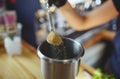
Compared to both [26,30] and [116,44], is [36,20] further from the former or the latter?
[116,44]

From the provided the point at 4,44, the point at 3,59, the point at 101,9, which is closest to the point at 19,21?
the point at 4,44

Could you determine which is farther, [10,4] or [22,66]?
[10,4]

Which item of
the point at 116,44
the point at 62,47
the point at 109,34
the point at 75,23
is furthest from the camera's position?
the point at 109,34

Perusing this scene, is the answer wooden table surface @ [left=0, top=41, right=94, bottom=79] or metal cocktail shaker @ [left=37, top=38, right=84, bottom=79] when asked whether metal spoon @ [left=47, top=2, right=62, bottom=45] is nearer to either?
metal cocktail shaker @ [left=37, top=38, right=84, bottom=79]

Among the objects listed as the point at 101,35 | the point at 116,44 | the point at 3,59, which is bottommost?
the point at 101,35

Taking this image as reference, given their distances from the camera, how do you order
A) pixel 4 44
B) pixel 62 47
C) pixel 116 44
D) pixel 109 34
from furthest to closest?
pixel 109 34 → pixel 116 44 → pixel 4 44 → pixel 62 47

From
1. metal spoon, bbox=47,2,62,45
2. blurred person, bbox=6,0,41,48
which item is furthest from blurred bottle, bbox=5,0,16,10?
metal spoon, bbox=47,2,62,45

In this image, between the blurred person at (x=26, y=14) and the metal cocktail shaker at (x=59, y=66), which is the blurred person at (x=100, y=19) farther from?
the metal cocktail shaker at (x=59, y=66)

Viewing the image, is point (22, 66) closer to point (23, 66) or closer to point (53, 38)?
point (23, 66)

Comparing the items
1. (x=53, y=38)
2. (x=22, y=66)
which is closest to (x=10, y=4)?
(x=22, y=66)
